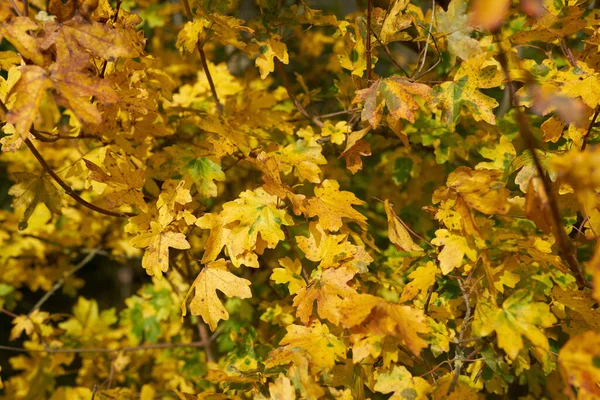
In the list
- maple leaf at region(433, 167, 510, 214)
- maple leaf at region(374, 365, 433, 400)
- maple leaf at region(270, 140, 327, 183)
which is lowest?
maple leaf at region(374, 365, 433, 400)

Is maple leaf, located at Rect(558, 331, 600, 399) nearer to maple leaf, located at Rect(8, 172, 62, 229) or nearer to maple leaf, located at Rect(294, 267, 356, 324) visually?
maple leaf, located at Rect(294, 267, 356, 324)

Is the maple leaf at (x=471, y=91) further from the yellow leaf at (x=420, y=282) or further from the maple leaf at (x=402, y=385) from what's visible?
the maple leaf at (x=402, y=385)

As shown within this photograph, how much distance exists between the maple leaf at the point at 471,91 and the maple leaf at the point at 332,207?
384mm

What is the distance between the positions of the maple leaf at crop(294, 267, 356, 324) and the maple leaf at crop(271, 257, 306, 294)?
8 cm

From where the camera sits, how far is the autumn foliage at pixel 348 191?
136 cm

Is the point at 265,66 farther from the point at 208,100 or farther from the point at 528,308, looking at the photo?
the point at 528,308

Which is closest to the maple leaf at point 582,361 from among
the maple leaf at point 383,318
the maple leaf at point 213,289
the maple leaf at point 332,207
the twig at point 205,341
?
the maple leaf at point 383,318

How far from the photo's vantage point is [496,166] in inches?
79.2

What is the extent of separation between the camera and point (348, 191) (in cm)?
204

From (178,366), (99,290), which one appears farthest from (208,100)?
(99,290)

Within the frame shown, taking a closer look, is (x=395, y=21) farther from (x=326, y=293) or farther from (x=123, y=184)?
(x=123, y=184)

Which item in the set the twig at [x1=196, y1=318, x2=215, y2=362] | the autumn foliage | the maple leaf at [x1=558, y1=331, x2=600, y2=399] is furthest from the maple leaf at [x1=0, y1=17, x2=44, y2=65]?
the twig at [x1=196, y1=318, x2=215, y2=362]

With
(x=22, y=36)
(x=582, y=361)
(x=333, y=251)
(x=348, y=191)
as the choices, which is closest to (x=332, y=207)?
(x=333, y=251)

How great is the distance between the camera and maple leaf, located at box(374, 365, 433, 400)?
1470mm
